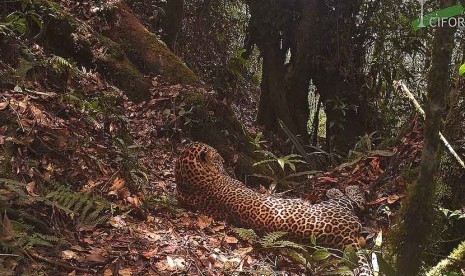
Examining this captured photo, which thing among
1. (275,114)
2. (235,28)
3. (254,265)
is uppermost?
(235,28)

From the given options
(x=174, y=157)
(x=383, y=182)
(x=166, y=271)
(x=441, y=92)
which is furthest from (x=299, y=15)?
(x=441, y=92)

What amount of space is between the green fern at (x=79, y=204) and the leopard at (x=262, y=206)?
5.22 ft

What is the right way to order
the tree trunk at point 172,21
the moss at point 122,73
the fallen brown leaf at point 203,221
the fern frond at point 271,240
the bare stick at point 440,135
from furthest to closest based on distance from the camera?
the tree trunk at point 172,21
the moss at point 122,73
the fallen brown leaf at point 203,221
the fern frond at point 271,240
the bare stick at point 440,135

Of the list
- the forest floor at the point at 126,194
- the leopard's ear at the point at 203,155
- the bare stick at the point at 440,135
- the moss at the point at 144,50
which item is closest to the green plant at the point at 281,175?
the forest floor at the point at 126,194

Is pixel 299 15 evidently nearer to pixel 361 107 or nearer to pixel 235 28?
pixel 361 107

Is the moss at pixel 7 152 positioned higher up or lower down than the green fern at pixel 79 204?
higher up

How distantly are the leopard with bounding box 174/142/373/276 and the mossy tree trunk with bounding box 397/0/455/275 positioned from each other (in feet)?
7.80

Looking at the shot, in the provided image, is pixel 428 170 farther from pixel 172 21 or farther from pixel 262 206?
pixel 172 21

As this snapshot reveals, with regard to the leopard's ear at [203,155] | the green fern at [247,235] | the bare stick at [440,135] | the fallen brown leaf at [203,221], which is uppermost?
the bare stick at [440,135]

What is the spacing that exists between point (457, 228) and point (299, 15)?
598cm

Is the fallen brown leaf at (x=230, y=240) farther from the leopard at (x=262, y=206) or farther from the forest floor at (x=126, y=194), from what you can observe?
the leopard at (x=262, y=206)

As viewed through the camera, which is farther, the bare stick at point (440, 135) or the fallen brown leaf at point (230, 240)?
the fallen brown leaf at point (230, 240)

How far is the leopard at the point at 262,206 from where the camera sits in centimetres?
530

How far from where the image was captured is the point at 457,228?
4.20 m
